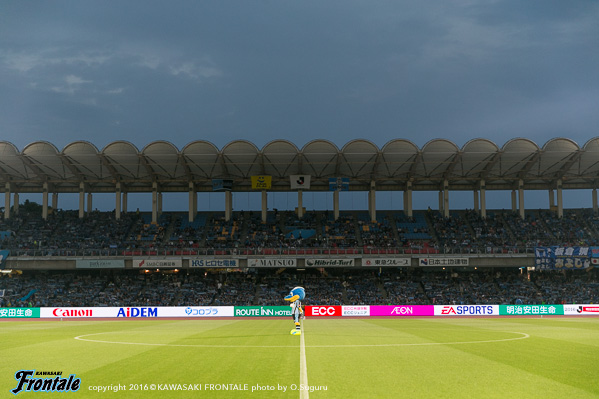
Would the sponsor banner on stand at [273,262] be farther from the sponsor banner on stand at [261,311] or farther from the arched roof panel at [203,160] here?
the arched roof panel at [203,160]

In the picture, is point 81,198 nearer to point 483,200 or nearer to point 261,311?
point 261,311

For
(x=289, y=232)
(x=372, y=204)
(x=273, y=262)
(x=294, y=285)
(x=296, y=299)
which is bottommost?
(x=294, y=285)

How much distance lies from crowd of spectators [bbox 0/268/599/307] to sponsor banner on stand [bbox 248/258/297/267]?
295 cm

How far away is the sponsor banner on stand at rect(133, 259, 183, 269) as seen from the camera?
60094 mm

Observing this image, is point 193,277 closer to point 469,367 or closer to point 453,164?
point 453,164

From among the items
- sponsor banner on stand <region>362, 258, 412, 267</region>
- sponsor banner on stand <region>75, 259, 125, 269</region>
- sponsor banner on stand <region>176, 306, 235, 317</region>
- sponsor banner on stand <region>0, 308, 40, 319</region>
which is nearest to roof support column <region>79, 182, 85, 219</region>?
sponsor banner on stand <region>75, 259, 125, 269</region>

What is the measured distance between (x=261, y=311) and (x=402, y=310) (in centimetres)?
1438

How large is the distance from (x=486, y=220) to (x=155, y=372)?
206 feet

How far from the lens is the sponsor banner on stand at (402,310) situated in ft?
168

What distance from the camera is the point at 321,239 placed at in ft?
217

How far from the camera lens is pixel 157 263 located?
60.1 m

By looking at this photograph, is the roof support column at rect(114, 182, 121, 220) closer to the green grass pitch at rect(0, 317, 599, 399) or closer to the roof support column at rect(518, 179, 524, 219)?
the green grass pitch at rect(0, 317, 599, 399)

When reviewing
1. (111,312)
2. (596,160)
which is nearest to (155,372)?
(111,312)

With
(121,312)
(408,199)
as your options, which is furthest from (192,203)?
(408,199)
